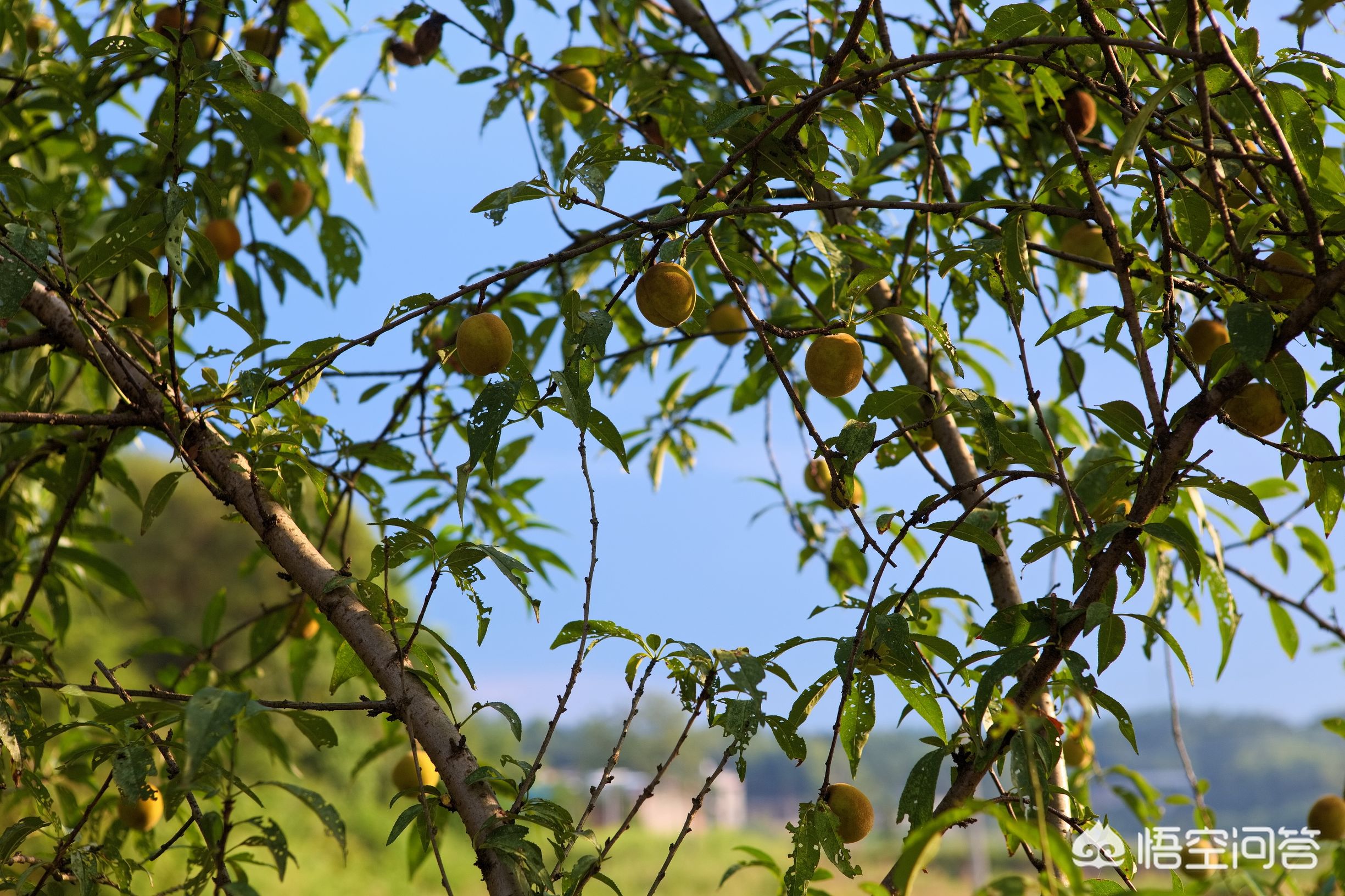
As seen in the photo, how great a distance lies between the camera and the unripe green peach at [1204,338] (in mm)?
956

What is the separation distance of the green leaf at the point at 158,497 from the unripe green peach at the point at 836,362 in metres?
0.48

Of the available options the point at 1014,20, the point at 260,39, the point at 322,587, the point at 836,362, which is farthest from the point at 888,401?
the point at 260,39

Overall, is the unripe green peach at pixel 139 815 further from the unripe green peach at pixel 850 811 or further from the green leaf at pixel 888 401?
the green leaf at pixel 888 401

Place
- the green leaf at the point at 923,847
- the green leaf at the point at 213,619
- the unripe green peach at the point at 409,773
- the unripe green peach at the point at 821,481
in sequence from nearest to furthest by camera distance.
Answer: the green leaf at the point at 923,847 < the unripe green peach at the point at 409,773 < the green leaf at the point at 213,619 < the unripe green peach at the point at 821,481

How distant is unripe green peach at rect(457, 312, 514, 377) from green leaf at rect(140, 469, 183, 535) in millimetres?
249

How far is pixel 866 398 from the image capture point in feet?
2.34

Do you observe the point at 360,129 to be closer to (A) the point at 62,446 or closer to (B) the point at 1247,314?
(A) the point at 62,446

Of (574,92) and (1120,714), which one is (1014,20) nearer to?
(1120,714)

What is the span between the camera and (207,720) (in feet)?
1.50

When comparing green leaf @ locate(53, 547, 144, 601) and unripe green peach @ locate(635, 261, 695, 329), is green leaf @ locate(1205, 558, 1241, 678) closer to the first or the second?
unripe green peach @ locate(635, 261, 695, 329)

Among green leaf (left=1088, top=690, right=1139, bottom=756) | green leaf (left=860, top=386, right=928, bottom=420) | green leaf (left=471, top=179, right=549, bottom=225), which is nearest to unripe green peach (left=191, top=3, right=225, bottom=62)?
green leaf (left=471, top=179, right=549, bottom=225)

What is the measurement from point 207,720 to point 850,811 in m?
0.45

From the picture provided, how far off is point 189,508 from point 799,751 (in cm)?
1006

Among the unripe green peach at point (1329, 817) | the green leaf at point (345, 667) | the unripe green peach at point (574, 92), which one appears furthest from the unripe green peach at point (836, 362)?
the unripe green peach at point (1329, 817)
